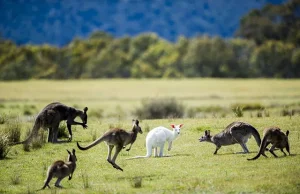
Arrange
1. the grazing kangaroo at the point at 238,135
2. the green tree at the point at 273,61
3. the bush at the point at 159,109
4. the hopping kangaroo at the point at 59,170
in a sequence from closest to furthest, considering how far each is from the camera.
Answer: the hopping kangaroo at the point at 59,170 < the grazing kangaroo at the point at 238,135 < the bush at the point at 159,109 < the green tree at the point at 273,61

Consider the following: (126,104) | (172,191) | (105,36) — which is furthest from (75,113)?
(105,36)

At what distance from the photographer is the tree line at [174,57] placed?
346ft

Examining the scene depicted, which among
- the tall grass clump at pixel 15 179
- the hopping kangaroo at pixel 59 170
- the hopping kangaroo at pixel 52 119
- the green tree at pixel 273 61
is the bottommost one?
the tall grass clump at pixel 15 179

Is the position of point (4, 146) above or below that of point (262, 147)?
above

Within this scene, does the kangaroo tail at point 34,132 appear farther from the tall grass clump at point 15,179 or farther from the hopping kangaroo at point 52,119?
the tall grass clump at point 15,179

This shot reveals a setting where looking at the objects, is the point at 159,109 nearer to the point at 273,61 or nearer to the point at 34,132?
the point at 34,132

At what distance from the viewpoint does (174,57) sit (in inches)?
4505

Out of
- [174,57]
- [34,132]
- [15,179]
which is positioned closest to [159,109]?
[34,132]

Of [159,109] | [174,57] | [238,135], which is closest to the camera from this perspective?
[238,135]

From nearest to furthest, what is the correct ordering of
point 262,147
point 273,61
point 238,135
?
point 262,147 → point 238,135 → point 273,61

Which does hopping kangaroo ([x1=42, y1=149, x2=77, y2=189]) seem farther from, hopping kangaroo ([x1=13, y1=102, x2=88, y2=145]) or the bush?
the bush

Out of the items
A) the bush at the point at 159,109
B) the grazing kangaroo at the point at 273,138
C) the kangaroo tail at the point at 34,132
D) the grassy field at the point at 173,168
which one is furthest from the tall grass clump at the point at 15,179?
the bush at the point at 159,109

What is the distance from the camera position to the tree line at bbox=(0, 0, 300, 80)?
10550 cm

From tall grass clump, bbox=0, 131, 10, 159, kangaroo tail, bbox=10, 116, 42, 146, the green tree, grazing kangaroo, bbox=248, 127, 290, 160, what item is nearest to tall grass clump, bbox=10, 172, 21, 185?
tall grass clump, bbox=0, 131, 10, 159
